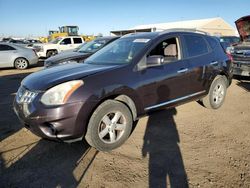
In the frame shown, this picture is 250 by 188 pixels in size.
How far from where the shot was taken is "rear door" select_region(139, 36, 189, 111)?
383 centimetres

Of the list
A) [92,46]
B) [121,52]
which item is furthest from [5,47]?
[121,52]

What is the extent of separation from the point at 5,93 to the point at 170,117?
5253 millimetres

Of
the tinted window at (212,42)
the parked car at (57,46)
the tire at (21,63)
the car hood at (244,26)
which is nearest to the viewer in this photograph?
the tinted window at (212,42)

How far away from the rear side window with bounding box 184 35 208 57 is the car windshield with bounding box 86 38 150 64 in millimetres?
971

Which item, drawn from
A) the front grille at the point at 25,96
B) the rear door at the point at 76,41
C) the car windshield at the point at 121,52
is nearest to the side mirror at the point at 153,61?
the car windshield at the point at 121,52

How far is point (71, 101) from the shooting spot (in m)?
3.08

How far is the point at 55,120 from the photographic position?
3057mm

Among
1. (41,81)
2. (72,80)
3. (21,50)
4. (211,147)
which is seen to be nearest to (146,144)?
(211,147)

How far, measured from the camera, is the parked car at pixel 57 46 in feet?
55.7

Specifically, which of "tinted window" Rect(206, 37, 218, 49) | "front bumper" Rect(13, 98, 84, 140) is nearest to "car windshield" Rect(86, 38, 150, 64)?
"front bumper" Rect(13, 98, 84, 140)

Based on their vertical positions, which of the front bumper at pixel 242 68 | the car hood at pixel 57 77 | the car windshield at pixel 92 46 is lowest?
the front bumper at pixel 242 68

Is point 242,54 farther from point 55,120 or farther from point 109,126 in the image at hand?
point 55,120

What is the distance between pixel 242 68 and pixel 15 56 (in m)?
11.3

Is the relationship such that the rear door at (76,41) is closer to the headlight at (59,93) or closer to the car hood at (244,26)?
the car hood at (244,26)
